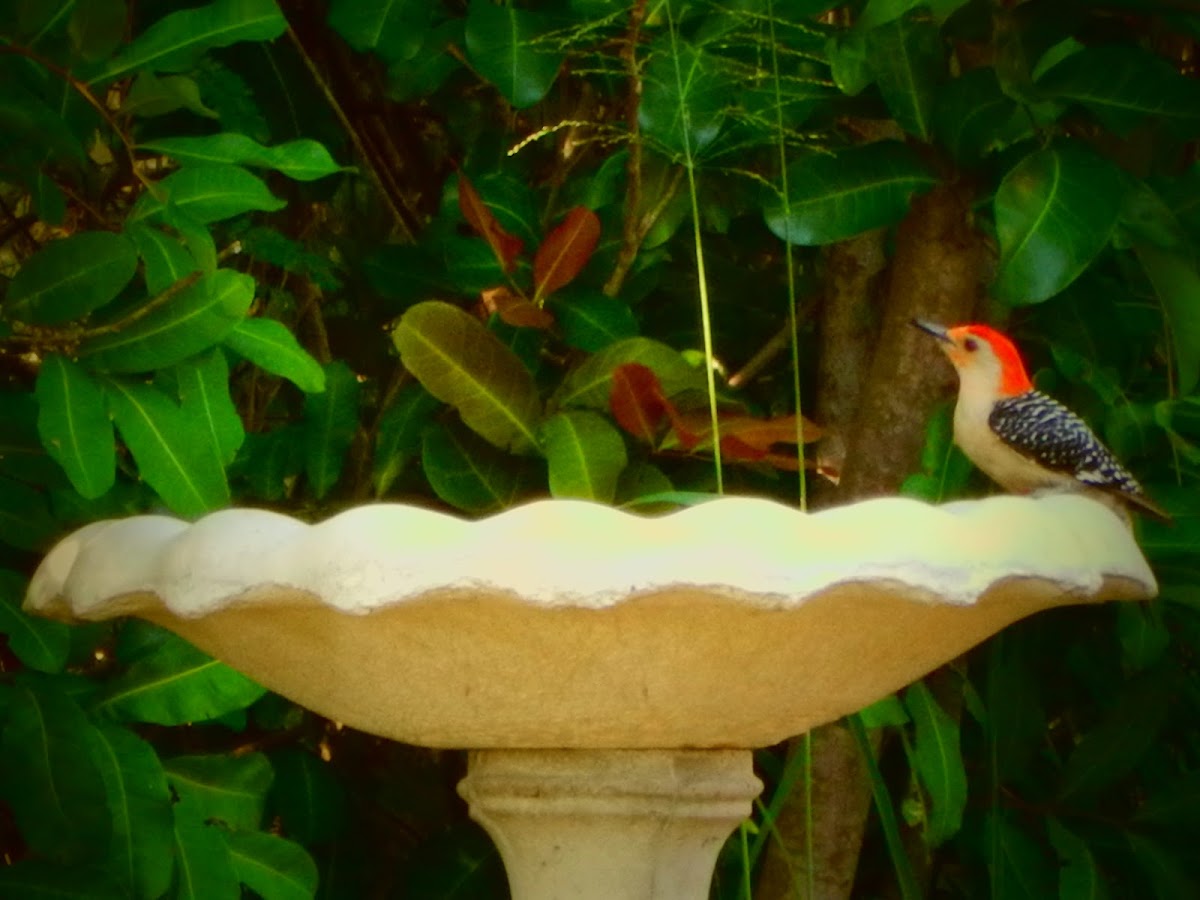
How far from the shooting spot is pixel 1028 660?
88.7 inches

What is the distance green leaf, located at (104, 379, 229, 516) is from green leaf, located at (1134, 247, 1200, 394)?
3.44ft

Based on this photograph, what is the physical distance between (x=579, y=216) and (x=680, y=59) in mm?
219

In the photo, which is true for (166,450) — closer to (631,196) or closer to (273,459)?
(273,459)

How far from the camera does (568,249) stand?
2.10m

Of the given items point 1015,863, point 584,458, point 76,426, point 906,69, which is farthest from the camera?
point 1015,863

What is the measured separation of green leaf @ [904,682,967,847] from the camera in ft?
6.53

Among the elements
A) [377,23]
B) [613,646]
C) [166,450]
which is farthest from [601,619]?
[377,23]

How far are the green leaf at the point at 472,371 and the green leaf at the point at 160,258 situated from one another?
0.22 m

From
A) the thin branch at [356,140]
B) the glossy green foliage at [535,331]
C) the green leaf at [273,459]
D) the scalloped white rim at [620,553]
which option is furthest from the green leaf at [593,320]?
the scalloped white rim at [620,553]

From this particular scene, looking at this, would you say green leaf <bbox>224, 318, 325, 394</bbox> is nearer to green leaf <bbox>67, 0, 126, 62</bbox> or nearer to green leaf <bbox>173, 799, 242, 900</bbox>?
green leaf <bbox>67, 0, 126, 62</bbox>

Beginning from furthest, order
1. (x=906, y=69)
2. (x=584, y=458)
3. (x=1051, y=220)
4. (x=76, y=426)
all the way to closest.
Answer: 1. (x=906, y=69)
2. (x=584, y=458)
3. (x=1051, y=220)
4. (x=76, y=426)

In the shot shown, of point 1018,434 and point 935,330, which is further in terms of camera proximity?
point 935,330

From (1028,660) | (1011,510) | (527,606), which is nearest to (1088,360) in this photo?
(1028,660)

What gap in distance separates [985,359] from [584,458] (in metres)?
0.44
